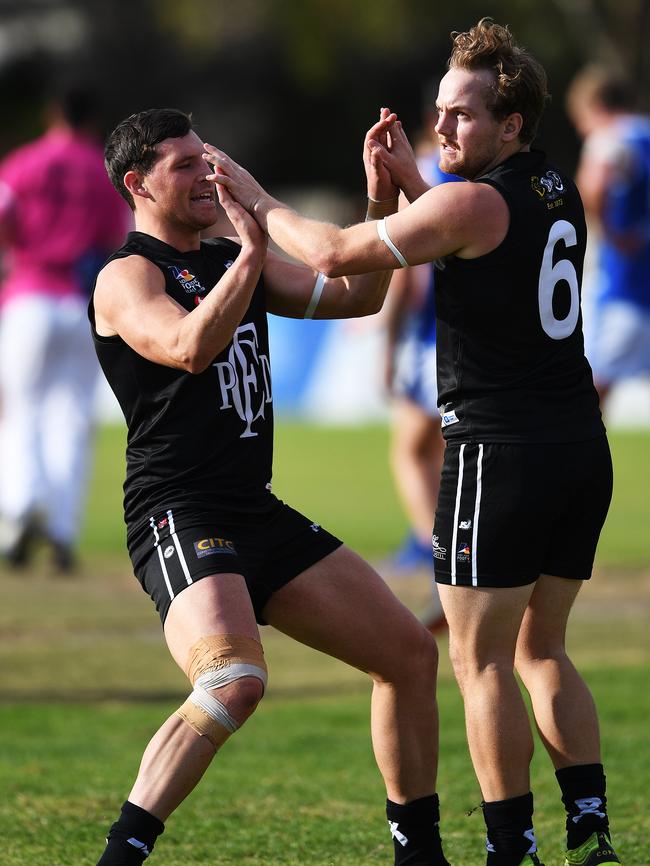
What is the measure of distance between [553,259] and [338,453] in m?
13.7

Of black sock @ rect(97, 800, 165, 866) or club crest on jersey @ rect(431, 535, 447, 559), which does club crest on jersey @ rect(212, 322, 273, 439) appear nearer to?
club crest on jersey @ rect(431, 535, 447, 559)

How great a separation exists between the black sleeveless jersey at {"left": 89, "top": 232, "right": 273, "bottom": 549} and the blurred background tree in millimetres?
36497

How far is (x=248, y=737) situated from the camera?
6.89 m

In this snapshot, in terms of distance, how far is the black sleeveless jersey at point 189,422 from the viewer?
464cm

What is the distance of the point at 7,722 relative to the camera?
702cm

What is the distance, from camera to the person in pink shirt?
1061cm

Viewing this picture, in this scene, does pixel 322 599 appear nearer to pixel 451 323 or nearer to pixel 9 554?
pixel 451 323

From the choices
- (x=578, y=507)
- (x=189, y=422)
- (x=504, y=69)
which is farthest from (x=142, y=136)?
(x=578, y=507)

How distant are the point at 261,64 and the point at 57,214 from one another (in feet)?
106

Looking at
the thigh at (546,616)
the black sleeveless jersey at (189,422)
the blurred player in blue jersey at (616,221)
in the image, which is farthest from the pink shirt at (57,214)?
the thigh at (546,616)

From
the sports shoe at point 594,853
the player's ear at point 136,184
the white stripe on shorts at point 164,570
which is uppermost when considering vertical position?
the player's ear at point 136,184

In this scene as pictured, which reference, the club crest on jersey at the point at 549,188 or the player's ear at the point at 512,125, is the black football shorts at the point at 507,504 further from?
the player's ear at the point at 512,125

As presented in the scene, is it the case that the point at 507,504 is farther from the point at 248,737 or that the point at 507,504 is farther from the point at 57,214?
the point at 57,214

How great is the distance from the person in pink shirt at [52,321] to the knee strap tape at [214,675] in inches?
253
